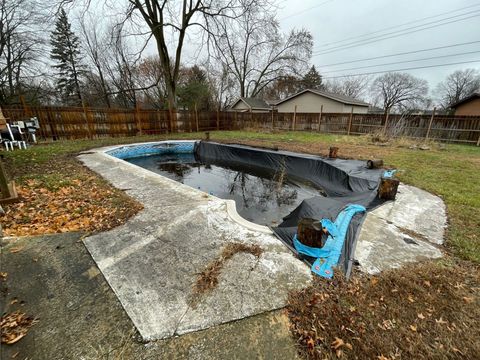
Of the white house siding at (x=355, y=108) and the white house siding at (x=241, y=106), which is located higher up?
the white house siding at (x=241, y=106)

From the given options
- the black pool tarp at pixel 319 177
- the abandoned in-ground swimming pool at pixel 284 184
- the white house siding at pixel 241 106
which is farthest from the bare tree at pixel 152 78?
the black pool tarp at pixel 319 177

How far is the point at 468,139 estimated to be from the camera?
9328 mm

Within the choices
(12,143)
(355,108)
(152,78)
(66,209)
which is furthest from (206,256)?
(152,78)

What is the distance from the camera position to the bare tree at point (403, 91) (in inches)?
1435

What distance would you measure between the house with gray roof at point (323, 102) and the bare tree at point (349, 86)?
69.8 ft

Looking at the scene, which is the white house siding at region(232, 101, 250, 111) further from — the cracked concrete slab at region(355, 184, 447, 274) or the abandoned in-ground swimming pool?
the cracked concrete slab at region(355, 184, 447, 274)

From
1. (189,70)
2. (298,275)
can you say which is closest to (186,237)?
(298,275)

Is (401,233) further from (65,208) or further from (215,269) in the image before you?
(65,208)

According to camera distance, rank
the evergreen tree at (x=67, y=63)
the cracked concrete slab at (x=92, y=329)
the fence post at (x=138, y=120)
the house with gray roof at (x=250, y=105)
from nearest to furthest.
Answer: the cracked concrete slab at (x=92, y=329)
the fence post at (x=138, y=120)
the evergreen tree at (x=67, y=63)
the house with gray roof at (x=250, y=105)

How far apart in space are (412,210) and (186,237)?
3.36 m

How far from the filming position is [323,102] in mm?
17875

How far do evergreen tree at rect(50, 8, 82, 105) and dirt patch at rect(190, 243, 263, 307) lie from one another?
24.1 metres

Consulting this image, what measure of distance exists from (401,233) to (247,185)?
3.76 m

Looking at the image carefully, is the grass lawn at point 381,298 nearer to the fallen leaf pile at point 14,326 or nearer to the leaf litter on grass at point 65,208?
the leaf litter on grass at point 65,208
